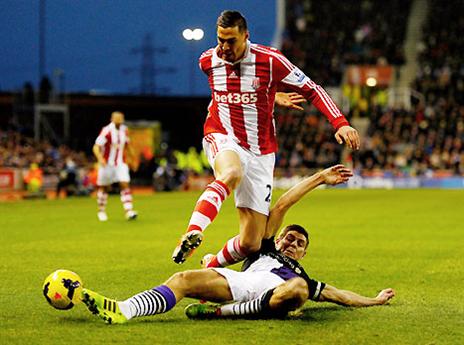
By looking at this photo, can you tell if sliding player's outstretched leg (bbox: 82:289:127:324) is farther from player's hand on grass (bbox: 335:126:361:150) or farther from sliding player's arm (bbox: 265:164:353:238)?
player's hand on grass (bbox: 335:126:361:150)

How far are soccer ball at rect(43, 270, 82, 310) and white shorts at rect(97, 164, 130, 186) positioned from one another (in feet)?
42.0

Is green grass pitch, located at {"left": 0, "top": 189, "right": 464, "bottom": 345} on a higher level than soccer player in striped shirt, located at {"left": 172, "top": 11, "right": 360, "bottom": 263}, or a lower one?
lower

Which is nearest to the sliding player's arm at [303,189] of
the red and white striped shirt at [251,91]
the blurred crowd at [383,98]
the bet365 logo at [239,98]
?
the red and white striped shirt at [251,91]

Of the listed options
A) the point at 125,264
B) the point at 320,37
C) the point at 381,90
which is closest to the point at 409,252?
the point at 125,264

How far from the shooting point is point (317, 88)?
8.07 m

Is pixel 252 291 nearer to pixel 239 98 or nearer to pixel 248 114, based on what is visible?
pixel 248 114

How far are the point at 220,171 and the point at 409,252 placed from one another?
240 inches

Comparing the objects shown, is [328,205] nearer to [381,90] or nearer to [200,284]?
[200,284]

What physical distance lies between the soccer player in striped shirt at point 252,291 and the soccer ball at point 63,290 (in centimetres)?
18

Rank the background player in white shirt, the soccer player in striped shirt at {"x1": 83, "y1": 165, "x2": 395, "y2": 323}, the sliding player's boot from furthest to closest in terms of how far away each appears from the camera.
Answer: the background player in white shirt, the soccer player in striped shirt at {"x1": 83, "y1": 165, "x2": 395, "y2": 323}, the sliding player's boot

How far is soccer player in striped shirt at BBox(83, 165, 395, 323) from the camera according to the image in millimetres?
6500

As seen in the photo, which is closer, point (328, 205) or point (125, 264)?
point (125, 264)

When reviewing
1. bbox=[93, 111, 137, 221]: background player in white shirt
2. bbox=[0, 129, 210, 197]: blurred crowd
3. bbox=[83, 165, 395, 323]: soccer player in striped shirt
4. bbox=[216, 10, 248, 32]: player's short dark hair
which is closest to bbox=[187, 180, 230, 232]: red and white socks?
bbox=[83, 165, 395, 323]: soccer player in striped shirt

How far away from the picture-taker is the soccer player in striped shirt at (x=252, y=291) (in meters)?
6.50
